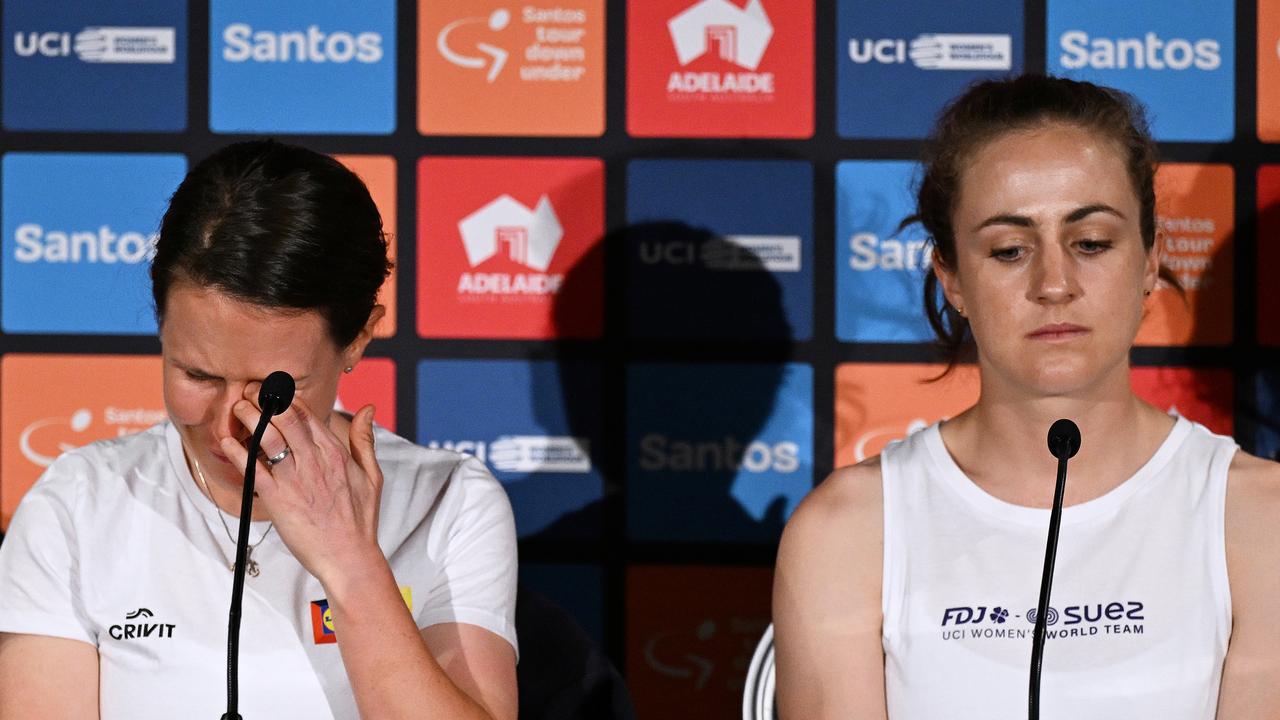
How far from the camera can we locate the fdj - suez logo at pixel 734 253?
6.18 feet

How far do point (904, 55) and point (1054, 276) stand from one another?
809 millimetres

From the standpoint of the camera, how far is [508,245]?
74.3 inches

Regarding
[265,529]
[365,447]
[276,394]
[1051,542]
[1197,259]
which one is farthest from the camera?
[1197,259]

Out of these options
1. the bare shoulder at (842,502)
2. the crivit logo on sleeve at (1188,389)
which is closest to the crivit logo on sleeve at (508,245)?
the bare shoulder at (842,502)

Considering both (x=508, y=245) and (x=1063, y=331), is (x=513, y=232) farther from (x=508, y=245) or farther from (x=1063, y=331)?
(x=1063, y=331)

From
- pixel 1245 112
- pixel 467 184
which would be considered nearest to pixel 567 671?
pixel 467 184

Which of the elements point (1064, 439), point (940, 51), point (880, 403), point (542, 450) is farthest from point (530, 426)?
point (1064, 439)

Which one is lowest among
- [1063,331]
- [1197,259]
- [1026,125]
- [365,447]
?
[365,447]

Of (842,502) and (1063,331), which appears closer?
(1063,331)

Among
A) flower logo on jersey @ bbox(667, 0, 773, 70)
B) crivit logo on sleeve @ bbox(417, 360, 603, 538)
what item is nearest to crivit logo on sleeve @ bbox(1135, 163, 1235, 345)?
flower logo on jersey @ bbox(667, 0, 773, 70)

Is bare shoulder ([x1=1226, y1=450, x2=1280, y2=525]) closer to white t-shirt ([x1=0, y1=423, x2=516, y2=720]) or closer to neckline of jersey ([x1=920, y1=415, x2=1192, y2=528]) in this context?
neckline of jersey ([x1=920, y1=415, x2=1192, y2=528])

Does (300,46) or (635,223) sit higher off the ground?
(300,46)

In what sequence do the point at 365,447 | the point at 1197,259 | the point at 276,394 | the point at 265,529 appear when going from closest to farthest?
1. the point at 276,394
2. the point at 365,447
3. the point at 265,529
4. the point at 1197,259

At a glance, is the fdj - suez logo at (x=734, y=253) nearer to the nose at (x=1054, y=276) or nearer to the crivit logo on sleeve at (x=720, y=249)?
the crivit logo on sleeve at (x=720, y=249)
